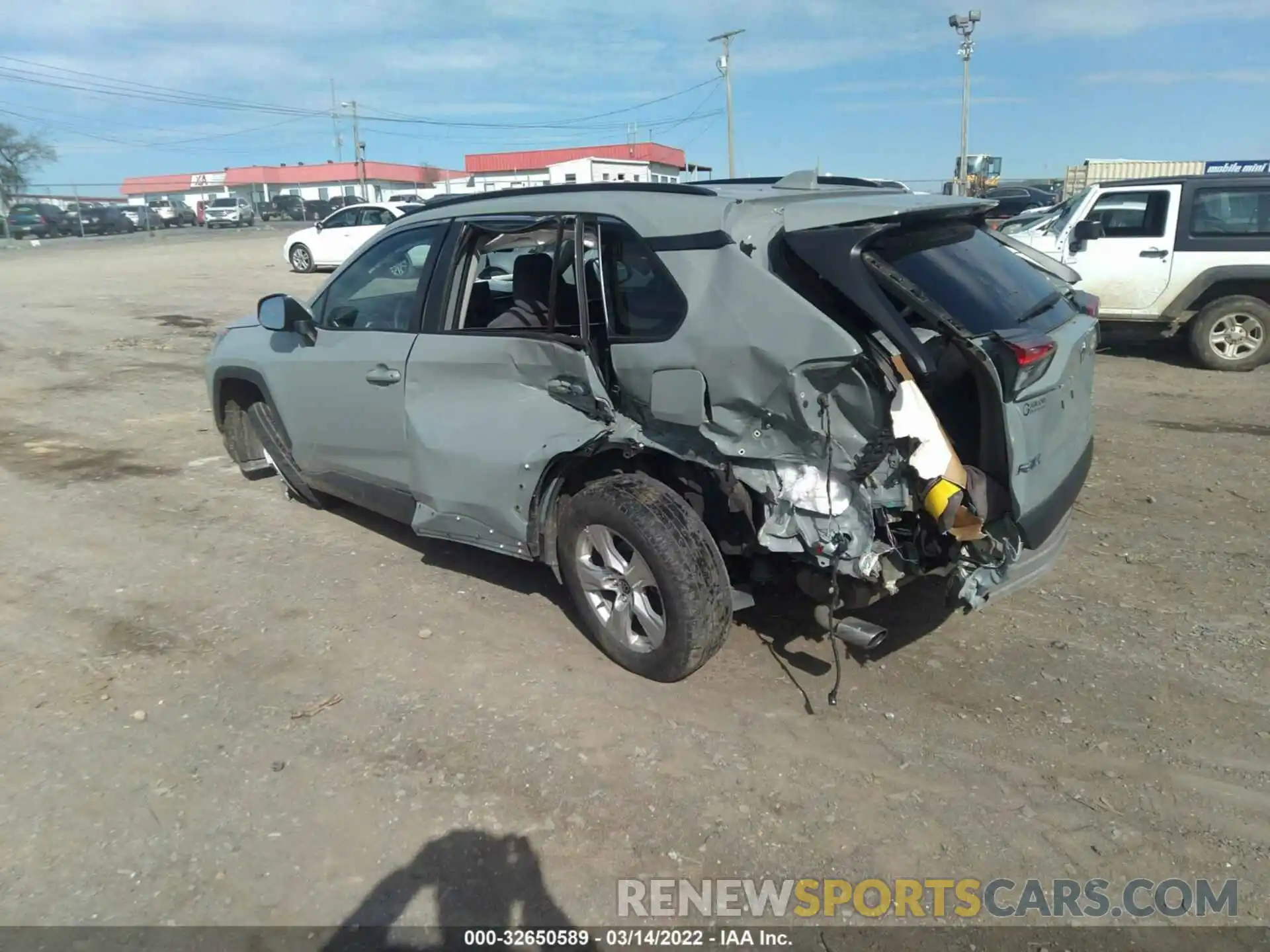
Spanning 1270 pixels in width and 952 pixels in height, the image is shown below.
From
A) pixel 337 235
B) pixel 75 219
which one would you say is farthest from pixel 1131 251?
pixel 75 219

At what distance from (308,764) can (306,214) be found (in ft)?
177

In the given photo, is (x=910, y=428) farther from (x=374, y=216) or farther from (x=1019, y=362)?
(x=374, y=216)

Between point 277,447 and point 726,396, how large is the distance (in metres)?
3.30

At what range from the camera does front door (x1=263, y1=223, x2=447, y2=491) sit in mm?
4359

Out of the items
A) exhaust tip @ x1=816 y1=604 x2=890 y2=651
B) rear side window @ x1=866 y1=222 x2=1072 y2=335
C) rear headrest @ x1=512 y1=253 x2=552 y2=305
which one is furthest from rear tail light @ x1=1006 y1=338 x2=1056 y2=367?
rear headrest @ x1=512 y1=253 x2=552 y2=305

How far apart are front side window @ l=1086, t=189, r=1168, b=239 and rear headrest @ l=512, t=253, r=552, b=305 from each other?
800 centimetres

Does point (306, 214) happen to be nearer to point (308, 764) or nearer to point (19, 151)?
point (19, 151)

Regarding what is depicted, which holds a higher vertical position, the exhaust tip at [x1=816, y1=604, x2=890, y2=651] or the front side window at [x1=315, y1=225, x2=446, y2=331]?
the front side window at [x1=315, y1=225, x2=446, y2=331]

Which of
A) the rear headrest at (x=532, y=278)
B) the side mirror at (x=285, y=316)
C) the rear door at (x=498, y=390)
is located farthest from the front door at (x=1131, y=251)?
the side mirror at (x=285, y=316)

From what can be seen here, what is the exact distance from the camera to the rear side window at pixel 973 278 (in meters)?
3.23

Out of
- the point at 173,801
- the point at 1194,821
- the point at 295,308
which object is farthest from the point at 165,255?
the point at 1194,821

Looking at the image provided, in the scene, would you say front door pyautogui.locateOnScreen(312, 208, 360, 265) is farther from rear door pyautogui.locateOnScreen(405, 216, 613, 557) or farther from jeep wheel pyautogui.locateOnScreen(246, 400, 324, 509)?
rear door pyautogui.locateOnScreen(405, 216, 613, 557)

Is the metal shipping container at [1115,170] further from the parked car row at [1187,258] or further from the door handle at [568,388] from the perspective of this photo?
the door handle at [568,388]

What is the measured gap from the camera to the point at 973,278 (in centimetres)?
343
